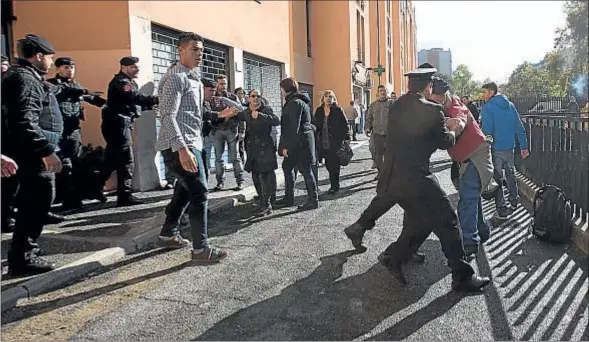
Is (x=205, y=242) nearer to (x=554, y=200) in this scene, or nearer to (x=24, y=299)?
(x=24, y=299)

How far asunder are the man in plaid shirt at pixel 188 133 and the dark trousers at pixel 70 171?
275cm

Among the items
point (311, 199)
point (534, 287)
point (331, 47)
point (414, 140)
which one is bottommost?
point (534, 287)

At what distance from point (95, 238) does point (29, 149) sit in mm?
1750

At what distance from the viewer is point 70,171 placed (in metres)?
7.41

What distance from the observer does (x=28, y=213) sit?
182 inches

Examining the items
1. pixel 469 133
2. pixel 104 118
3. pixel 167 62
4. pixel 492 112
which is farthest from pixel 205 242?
pixel 167 62

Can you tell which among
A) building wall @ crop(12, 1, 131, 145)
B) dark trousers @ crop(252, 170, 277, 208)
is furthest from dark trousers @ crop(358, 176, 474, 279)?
building wall @ crop(12, 1, 131, 145)

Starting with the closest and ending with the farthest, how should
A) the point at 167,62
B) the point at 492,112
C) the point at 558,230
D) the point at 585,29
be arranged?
the point at 558,230 → the point at 492,112 → the point at 167,62 → the point at 585,29

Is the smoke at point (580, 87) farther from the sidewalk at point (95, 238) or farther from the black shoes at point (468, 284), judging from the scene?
the black shoes at point (468, 284)

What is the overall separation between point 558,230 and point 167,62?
7422mm

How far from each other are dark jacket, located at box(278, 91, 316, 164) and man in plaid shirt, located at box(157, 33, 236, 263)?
91.8 inches

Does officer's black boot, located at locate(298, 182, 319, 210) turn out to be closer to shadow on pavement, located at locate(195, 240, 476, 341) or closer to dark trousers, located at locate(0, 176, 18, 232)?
shadow on pavement, located at locate(195, 240, 476, 341)

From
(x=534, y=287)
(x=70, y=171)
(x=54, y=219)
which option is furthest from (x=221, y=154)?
(x=534, y=287)

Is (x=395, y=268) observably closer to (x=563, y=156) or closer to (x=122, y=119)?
(x=563, y=156)
